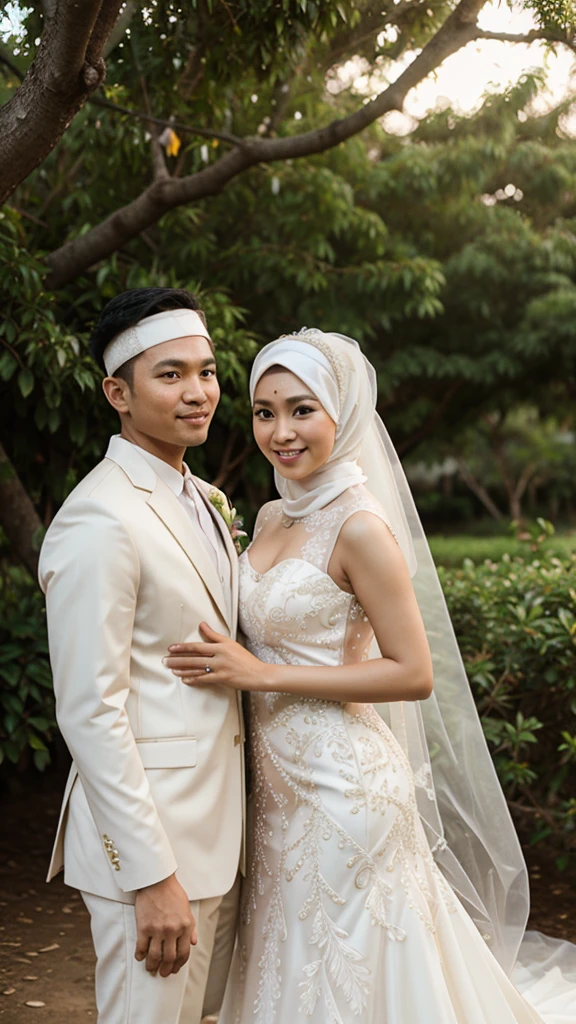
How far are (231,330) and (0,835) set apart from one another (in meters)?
3.25

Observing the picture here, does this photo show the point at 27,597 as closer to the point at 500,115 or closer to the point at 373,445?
A: the point at 373,445

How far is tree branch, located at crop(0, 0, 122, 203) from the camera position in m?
3.00

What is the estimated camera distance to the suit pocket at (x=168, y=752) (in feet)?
7.57

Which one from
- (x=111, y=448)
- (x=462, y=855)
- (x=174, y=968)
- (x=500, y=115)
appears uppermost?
(x=500, y=115)

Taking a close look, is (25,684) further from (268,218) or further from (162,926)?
(268,218)

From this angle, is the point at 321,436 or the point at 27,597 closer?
the point at 321,436

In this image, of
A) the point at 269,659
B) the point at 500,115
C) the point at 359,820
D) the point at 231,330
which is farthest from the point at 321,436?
the point at 500,115

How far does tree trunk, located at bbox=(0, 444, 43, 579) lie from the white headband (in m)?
3.03

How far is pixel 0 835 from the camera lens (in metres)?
5.59

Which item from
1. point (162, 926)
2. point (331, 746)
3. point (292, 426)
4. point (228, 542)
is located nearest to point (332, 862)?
point (331, 746)

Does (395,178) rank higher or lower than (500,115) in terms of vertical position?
lower

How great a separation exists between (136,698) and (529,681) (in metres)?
3.07

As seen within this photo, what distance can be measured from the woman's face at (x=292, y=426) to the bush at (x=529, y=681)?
8.16ft

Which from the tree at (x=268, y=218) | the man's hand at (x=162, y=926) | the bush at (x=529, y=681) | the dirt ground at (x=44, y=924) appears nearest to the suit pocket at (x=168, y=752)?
the man's hand at (x=162, y=926)
